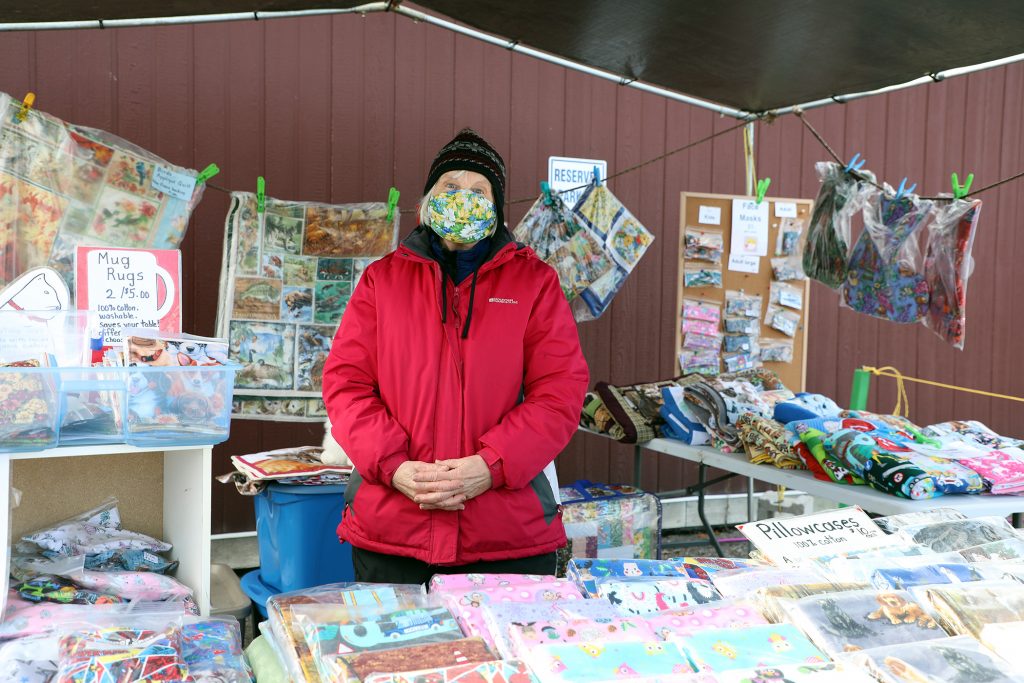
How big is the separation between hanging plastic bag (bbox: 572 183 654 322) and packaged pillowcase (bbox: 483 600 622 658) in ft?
8.29

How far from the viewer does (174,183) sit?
3.09 m

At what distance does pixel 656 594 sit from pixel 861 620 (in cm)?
32

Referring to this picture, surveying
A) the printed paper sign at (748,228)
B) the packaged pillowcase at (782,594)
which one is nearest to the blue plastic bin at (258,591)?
the packaged pillowcase at (782,594)

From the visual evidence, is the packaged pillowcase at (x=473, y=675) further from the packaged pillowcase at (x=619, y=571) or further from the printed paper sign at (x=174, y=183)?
the printed paper sign at (x=174, y=183)

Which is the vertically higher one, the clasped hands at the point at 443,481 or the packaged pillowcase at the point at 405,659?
the clasped hands at the point at 443,481

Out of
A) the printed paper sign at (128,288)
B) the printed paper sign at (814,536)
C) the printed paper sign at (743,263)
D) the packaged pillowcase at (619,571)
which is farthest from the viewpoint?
the printed paper sign at (743,263)

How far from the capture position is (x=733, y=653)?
3.75 feet

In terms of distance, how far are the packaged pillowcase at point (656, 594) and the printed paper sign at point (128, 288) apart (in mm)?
1006

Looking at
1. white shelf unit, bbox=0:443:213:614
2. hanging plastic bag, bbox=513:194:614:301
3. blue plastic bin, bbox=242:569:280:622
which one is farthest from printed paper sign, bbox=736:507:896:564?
hanging plastic bag, bbox=513:194:614:301

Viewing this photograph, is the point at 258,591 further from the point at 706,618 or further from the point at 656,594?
the point at 706,618

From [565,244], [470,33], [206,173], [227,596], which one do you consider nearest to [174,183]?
[206,173]

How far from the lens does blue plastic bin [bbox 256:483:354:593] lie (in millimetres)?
2680

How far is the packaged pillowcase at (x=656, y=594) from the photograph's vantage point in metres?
1.40

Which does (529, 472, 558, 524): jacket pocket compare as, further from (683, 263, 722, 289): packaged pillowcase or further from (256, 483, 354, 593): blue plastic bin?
(683, 263, 722, 289): packaged pillowcase
